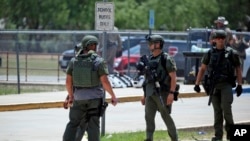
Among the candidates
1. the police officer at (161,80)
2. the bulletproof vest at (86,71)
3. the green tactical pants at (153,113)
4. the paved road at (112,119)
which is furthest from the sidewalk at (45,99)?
the bulletproof vest at (86,71)

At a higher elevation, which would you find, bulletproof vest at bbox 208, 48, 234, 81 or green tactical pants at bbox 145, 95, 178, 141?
bulletproof vest at bbox 208, 48, 234, 81

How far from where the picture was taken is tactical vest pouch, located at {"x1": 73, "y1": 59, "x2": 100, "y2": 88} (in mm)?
11484

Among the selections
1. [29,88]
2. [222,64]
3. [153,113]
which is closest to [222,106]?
[222,64]

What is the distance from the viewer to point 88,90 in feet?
37.9

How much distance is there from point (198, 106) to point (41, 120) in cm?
504

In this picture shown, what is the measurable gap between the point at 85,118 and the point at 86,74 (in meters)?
0.67

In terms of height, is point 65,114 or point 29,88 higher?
point 65,114

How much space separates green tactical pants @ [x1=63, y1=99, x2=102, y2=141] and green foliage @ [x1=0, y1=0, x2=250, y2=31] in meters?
35.6

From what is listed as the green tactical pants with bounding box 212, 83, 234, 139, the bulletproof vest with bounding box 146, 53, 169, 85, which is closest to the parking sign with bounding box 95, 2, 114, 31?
the bulletproof vest with bounding box 146, 53, 169, 85

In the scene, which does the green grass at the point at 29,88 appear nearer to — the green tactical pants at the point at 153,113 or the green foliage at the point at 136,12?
the green tactical pants at the point at 153,113

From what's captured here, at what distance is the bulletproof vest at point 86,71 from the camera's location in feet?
37.7

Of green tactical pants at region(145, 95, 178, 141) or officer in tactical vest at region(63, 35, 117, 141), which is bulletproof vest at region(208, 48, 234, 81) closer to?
green tactical pants at region(145, 95, 178, 141)

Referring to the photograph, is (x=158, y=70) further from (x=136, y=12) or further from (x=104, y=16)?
(x=136, y=12)

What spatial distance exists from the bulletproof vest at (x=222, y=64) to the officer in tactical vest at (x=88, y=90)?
250cm
